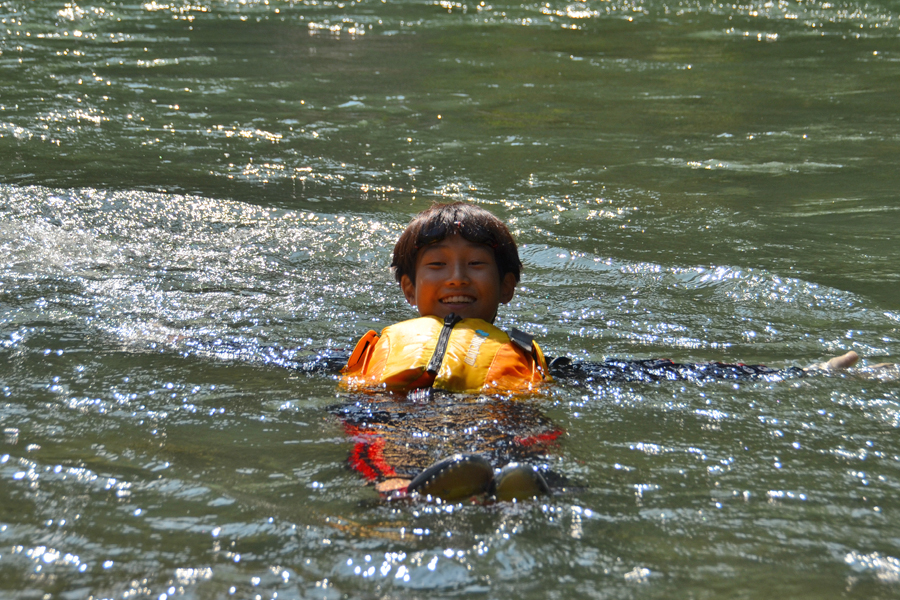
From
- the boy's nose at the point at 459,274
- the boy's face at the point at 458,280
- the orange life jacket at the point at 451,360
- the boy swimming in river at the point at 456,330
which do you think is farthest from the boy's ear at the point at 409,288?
the orange life jacket at the point at 451,360

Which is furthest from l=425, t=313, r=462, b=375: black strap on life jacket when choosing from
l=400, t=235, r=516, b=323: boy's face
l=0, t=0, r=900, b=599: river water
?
l=0, t=0, r=900, b=599: river water

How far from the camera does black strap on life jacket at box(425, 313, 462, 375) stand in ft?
13.6

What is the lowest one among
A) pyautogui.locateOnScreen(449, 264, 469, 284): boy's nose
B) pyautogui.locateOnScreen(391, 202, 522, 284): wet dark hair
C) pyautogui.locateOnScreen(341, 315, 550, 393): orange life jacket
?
pyautogui.locateOnScreen(341, 315, 550, 393): orange life jacket

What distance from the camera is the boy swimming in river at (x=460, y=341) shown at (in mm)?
4164

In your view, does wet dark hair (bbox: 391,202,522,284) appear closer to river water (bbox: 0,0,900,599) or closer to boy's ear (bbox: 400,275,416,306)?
boy's ear (bbox: 400,275,416,306)

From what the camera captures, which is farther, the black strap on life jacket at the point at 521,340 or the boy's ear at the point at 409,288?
the boy's ear at the point at 409,288

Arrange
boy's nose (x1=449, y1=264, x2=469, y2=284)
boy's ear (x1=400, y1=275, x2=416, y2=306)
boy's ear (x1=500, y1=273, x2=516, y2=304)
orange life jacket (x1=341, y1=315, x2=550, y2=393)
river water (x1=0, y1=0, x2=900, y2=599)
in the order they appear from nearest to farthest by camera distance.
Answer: river water (x1=0, y1=0, x2=900, y2=599)
orange life jacket (x1=341, y1=315, x2=550, y2=393)
boy's nose (x1=449, y1=264, x2=469, y2=284)
boy's ear (x1=500, y1=273, x2=516, y2=304)
boy's ear (x1=400, y1=275, x2=416, y2=306)

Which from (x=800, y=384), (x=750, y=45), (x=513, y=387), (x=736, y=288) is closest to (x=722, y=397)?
(x=800, y=384)

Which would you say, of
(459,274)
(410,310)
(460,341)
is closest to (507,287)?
(459,274)

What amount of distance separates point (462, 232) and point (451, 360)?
0.73m

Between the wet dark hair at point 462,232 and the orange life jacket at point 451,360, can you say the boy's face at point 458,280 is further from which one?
the orange life jacket at point 451,360

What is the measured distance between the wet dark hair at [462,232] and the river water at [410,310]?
2.06 feet

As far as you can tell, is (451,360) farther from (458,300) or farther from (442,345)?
(458,300)

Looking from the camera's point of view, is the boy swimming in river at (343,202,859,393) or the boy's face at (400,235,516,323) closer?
the boy swimming in river at (343,202,859,393)
